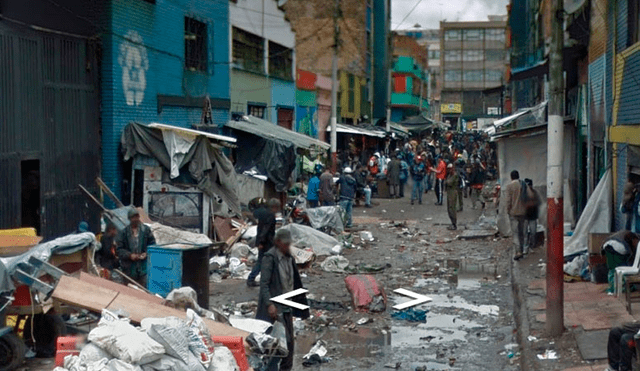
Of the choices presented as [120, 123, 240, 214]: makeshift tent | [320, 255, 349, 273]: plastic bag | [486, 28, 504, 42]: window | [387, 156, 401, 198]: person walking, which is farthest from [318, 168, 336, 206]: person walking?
A: [486, 28, 504, 42]: window

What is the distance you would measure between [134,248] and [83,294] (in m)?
2.92

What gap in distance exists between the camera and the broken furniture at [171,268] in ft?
37.6

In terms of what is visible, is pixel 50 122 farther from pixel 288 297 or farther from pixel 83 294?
pixel 288 297

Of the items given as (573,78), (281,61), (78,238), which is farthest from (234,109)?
(78,238)

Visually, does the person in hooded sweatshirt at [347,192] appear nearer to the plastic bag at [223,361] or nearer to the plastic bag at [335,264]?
the plastic bag at [335,264]

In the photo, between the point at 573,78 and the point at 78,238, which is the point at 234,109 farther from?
the point at 78,238

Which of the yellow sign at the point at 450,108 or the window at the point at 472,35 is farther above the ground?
the window at the point at 472,35

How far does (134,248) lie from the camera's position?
11578 millimetres

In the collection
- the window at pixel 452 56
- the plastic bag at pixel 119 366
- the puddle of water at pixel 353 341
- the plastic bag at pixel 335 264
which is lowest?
the puddle of water at pixel 353 341

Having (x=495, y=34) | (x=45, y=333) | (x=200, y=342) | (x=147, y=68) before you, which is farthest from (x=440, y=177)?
(x=495, y=34)

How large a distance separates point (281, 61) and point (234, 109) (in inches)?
275

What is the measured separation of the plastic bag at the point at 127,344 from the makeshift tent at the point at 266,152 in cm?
1564

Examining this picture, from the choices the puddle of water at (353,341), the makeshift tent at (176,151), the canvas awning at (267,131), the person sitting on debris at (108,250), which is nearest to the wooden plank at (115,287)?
the puddle of water at (353,341)

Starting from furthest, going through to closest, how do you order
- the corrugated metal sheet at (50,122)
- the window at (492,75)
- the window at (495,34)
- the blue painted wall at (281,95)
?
the window at (495,34)
the window at (492,75)
the blue painted wall at (281,95)
the corrugated metal sheet at (50,122)
